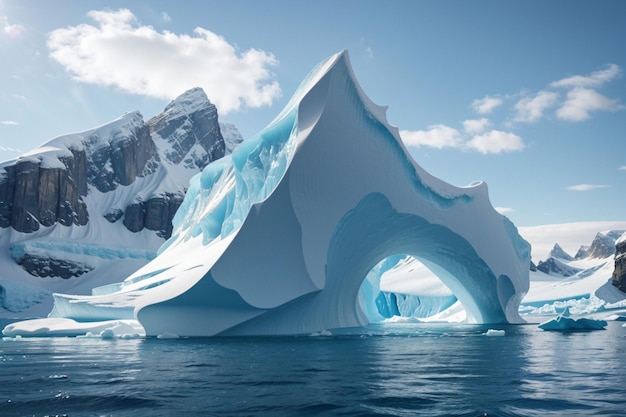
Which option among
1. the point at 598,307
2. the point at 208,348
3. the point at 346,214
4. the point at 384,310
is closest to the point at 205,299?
the point at 208,348

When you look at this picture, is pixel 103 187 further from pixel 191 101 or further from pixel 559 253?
pixel 559 253

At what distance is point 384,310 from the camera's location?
46406 mm

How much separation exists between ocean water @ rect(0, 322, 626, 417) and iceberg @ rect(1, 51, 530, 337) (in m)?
3.15

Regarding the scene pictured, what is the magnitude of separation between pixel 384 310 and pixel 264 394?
38750 mm

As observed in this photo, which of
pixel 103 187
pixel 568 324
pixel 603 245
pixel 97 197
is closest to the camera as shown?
pixel 568 324

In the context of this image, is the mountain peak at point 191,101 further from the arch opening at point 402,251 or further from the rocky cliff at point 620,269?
the arch opening at point 402,251

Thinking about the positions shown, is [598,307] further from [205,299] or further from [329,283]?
[205,299]

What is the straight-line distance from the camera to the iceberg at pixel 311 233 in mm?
19484

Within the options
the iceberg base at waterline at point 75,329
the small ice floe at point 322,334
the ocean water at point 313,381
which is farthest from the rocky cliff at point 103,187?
the ocean water at point 313,381

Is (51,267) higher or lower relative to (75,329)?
higher

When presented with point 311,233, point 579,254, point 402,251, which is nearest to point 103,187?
point 402,251

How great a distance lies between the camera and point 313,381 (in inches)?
389

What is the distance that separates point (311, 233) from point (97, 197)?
93980 millimetres

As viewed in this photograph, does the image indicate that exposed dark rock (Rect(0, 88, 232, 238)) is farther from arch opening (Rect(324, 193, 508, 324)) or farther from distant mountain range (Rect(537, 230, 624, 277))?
arch opening (Rect(324, 193, 508, 324))
